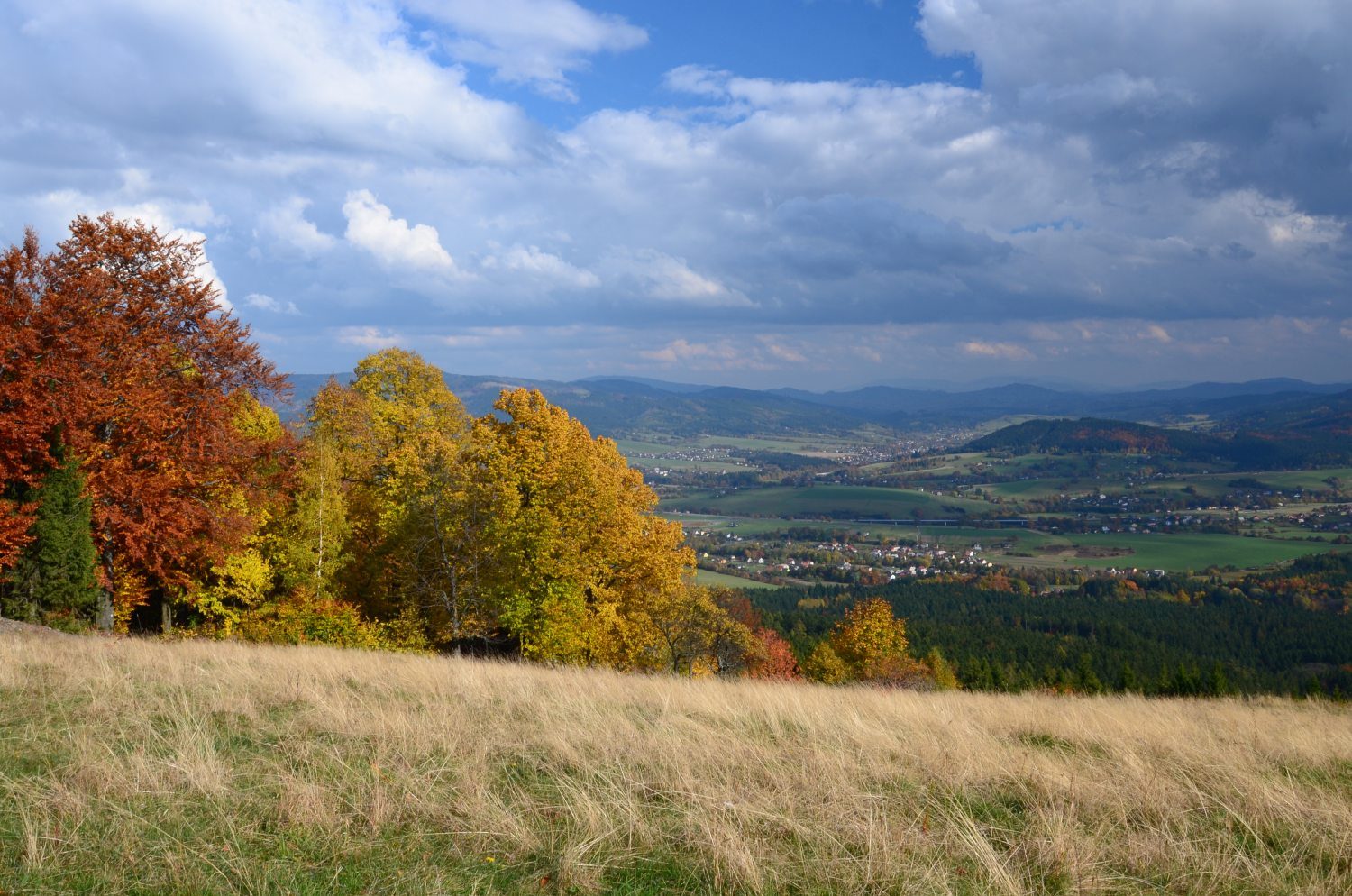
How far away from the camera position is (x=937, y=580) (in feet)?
382

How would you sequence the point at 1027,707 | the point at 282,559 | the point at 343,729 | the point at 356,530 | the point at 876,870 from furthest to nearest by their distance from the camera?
the point at 356,530 < the point at 282,559 < the point at 1027,707 < the point at 343,729 < the point at 876,870

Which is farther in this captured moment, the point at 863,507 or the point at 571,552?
the point at 863,507

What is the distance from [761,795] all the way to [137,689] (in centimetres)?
768

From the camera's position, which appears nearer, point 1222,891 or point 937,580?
point 1222,891

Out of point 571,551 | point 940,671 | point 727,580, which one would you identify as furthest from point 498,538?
point 727,580

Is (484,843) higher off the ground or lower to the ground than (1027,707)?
higher

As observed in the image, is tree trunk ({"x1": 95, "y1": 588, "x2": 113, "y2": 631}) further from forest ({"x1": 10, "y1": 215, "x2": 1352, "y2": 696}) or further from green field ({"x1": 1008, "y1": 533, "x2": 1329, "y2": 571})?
green field ({"x1": 1008, "y1": 533, "x2": 1329, "y2": 571})

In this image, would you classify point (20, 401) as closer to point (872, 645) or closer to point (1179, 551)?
point (872, 645)

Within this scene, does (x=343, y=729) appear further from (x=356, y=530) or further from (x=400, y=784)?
(x=356, y=530)

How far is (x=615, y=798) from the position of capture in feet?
20.0

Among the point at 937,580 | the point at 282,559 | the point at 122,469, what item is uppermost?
the point at 122,469

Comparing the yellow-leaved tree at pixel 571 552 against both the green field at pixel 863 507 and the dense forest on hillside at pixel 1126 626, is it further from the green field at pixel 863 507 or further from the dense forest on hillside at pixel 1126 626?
the green field at pixel 863 507

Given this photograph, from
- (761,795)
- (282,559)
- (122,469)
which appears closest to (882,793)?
(761,795)

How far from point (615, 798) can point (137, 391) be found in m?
19.3
